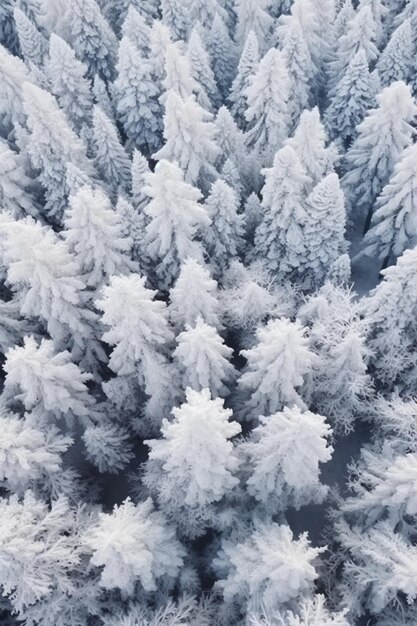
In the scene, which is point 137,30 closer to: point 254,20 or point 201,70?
point 201,70

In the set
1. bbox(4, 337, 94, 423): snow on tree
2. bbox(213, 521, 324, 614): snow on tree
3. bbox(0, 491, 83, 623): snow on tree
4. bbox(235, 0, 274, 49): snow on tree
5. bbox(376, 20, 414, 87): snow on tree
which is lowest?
bbox(0, 491, 83, 623): snow on tree

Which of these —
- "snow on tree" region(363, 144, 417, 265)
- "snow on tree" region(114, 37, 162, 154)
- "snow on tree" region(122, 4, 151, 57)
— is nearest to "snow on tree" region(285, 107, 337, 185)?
"snow on tree" region(363, 144, 417, 265)

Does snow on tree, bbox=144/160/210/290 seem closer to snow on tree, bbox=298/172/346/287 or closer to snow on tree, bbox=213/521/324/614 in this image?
snow on tree, bbox=298/172/346/287

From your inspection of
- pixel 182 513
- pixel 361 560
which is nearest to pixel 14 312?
pixel 182 513

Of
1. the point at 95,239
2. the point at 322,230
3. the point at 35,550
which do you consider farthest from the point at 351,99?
the point at 35,550

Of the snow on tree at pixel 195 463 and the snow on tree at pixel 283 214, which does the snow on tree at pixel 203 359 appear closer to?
the snow on tree at pixel 195 463
